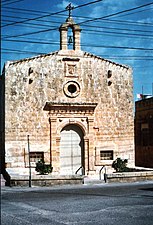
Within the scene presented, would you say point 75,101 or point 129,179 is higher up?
point 75,101

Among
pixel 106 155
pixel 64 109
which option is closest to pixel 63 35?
pixel 64 109

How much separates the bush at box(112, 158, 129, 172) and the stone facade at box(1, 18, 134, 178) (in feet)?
0.97

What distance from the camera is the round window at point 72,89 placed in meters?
14.1

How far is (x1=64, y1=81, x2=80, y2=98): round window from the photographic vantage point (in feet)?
46.2

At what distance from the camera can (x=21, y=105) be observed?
1364 centimetres

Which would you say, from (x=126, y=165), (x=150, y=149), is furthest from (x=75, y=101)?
(x=150, y=149)

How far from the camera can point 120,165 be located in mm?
12656

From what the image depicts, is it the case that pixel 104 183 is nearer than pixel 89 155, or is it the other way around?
pixel 104 183

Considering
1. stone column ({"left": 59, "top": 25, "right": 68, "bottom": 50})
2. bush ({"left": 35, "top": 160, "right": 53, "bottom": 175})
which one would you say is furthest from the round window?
stone column ({"left": 59, "top": 25, "right": 68, "bottom": 50})

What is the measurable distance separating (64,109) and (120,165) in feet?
8.77

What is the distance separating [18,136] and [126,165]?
11.4ft

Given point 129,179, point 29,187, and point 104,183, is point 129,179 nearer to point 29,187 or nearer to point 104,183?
point 104,183

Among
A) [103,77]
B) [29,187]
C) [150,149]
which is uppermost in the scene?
[103,77]

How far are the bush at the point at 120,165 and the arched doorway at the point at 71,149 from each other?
141cm
